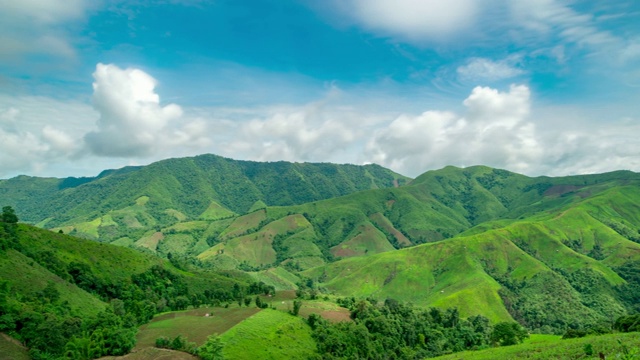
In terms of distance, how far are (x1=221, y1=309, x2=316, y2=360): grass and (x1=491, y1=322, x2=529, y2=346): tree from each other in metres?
70.7

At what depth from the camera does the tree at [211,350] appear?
365 feet

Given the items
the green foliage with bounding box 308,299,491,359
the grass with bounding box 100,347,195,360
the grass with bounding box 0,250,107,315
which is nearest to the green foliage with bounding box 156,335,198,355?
the grass with bounding box 100,347,195,360

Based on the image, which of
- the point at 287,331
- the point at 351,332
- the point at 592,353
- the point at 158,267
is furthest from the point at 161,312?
the point at 592,353

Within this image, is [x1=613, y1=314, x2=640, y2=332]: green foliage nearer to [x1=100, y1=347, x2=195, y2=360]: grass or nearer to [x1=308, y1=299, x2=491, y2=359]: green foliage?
[x1=308, y1=299, x2=491, y2=359]: green foliage

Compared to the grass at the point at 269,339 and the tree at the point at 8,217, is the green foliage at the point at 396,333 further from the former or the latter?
the tree at the point at 8,217

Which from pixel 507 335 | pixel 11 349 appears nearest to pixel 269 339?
pixel 11 349

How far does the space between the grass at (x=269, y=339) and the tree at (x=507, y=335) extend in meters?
70.7

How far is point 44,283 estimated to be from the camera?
129750 millimetres

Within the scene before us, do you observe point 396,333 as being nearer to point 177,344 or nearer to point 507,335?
point 507,335

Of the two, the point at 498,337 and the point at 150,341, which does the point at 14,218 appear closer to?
the point at 150,341

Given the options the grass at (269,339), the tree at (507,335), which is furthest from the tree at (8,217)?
the tree at (507,335)

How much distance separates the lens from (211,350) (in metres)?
114

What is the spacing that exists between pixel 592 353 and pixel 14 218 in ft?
638

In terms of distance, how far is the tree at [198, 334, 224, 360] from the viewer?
111 m
